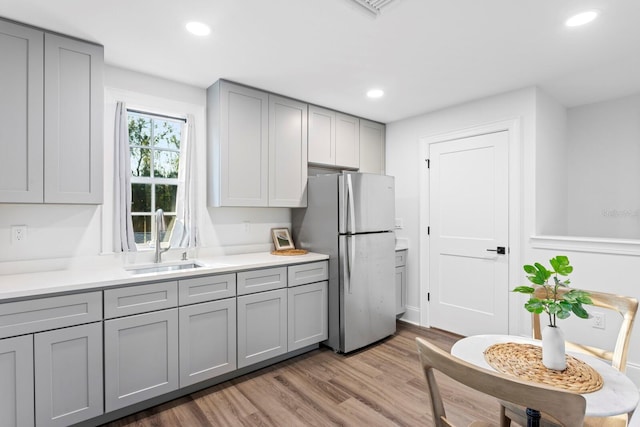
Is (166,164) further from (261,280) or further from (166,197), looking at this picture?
(261,280)

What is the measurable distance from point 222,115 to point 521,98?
8.91 ft

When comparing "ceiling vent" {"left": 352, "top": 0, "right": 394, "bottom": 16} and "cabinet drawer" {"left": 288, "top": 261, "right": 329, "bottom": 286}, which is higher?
"ceiling vent" {"left": 352, "top": 0, "right": 394, "bottom": 16}

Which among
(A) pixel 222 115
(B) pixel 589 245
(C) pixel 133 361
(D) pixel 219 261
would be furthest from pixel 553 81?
(C) pixel 133 361

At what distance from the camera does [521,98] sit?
3094 millimetres

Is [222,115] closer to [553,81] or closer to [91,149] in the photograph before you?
[91,149]

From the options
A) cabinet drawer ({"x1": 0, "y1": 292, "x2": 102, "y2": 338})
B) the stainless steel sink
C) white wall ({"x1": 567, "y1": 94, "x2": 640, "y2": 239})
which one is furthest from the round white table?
white wall ({"x1": 567, "y1": 94, "x2": 640, "y2": 239})

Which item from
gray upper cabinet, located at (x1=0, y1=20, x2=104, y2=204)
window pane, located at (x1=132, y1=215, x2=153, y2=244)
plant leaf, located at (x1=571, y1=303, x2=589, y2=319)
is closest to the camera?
plant leaf, located at (x1=571, y1=303, x2=589, y2=319)

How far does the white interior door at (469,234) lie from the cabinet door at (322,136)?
1.13m

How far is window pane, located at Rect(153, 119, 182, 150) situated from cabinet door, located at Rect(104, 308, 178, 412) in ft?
4.96

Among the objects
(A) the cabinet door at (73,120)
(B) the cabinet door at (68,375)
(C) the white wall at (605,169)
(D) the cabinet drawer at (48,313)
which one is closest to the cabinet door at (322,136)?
(A) the cabinet door at (73,120)

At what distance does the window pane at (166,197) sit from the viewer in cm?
296

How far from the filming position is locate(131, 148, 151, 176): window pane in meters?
2.82

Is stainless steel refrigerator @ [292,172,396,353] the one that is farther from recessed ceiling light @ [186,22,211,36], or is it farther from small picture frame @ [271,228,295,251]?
recessed ceiling light @ [186,22,211,36]

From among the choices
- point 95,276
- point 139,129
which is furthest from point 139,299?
point 139,129
